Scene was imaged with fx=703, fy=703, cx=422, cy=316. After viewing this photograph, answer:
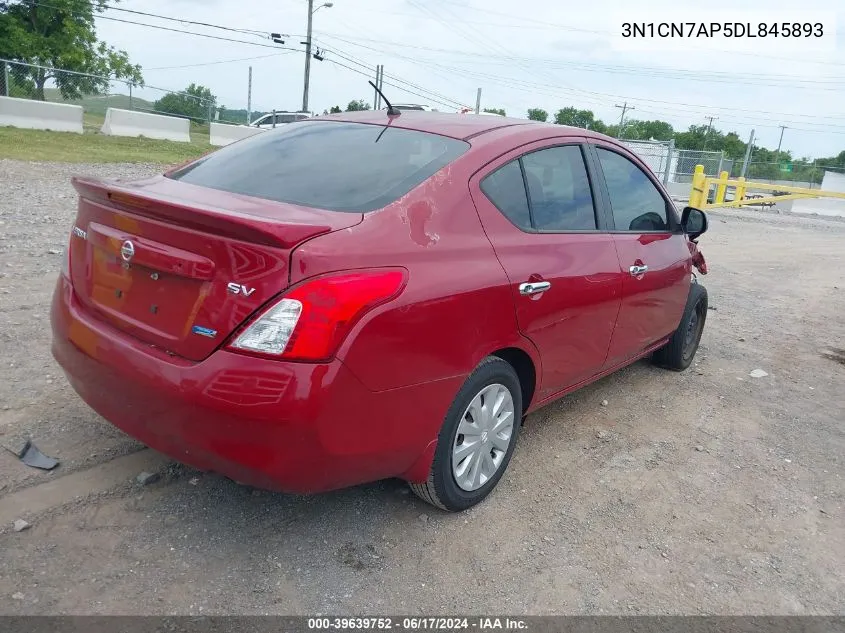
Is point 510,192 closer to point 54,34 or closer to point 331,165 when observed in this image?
point 331,165

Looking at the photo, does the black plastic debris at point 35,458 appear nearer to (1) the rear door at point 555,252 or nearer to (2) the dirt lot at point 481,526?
(2) the dirt lot at point 481,526

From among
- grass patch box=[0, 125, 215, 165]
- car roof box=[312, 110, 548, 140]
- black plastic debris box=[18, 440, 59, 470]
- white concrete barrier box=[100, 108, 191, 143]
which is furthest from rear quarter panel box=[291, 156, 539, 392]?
white concrete barrier box=[100, 108, 191, 143]

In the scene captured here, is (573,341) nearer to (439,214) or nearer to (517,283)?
(517,283)

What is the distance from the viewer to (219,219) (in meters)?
2.31

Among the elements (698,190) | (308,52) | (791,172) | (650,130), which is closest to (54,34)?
(308,52)

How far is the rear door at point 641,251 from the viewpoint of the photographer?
3.95 m

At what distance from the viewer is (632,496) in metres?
3.39

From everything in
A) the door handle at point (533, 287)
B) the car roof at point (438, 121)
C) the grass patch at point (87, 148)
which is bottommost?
the grass patch at point (87, 148)

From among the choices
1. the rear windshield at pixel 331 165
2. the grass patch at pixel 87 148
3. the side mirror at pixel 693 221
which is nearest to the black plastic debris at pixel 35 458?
the rear windshield at pixel 331 165

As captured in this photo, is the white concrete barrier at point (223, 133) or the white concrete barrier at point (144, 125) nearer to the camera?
the white concrete barrier at point (144, 125)

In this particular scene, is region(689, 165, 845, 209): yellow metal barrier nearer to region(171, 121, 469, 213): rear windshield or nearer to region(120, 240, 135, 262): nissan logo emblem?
region(171, 121, 469, 213): rear windshield

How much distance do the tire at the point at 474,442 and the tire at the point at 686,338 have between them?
2289mm

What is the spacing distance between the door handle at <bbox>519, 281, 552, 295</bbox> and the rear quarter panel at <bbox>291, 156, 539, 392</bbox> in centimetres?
11

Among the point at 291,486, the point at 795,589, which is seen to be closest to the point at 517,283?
the point at 291,486
